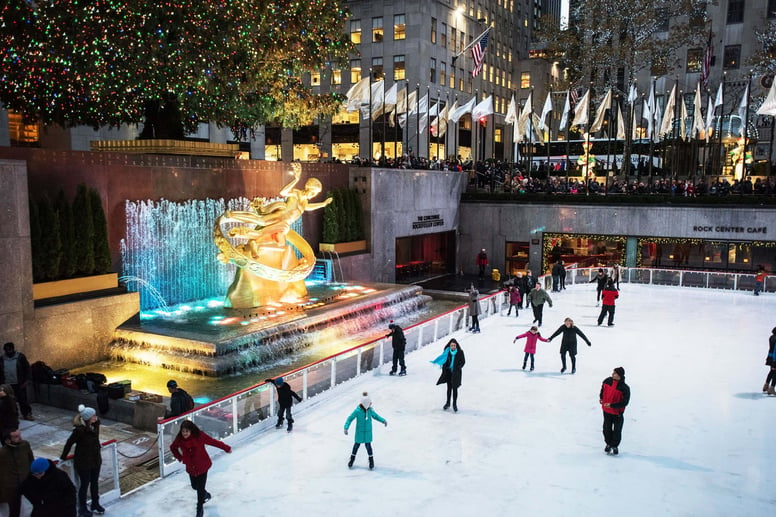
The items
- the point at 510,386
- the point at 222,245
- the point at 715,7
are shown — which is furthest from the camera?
the point at 715,7

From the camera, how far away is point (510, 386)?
486 inches

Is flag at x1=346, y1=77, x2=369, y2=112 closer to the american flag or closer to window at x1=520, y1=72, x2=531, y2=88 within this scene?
the american flag

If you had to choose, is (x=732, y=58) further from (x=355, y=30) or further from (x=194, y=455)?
(x=194, y=455)

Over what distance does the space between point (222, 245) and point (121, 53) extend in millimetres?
5452

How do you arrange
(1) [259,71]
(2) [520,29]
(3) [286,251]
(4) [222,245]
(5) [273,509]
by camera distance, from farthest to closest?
(2) [520,29] → (1) [259,71] → (3) [286,251] → (4) [222,245] → (5) [273,509]

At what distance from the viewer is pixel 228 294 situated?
18.6 m

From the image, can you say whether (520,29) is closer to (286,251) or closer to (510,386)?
(286,251)

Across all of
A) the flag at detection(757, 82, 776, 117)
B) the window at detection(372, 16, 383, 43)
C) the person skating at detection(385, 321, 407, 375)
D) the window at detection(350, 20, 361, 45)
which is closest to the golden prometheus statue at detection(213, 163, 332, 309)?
the person skating at detection(385, 321, 407, 375)

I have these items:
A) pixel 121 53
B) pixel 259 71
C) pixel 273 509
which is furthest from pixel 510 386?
pixel 259 71

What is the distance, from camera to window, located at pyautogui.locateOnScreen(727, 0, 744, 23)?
4316cm

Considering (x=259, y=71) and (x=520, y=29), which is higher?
(x=520, y=29)

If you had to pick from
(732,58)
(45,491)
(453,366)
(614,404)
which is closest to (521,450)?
(614,404)

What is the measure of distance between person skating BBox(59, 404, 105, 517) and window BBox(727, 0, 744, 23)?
4857cm

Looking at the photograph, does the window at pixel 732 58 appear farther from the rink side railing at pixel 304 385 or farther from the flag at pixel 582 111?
the rink side railing at pixel 304 385
